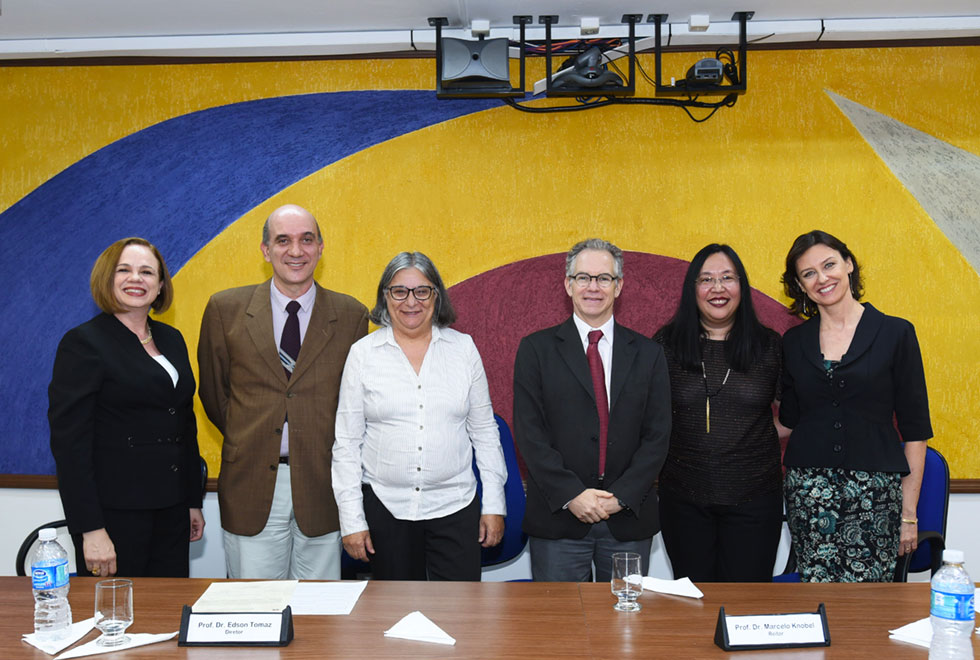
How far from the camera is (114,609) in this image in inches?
70.6

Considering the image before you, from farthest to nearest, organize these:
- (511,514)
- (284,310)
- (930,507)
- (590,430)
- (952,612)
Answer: (511,514) < (930,507) < (284,310) < (590,430) < (952,612)

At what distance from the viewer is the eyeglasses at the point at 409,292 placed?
2686mm

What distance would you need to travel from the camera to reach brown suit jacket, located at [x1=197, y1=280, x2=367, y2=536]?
9.09 ft

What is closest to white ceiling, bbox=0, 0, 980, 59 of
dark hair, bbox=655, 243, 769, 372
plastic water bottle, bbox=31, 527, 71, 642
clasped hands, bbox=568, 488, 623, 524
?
dark hair, bbox=655, 243, 769, 372

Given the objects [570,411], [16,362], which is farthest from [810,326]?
[16,362]

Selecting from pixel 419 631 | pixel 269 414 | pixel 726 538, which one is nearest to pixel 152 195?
pixel 269 414

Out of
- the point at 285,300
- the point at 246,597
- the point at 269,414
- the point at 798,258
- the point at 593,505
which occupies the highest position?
the point at 798,258

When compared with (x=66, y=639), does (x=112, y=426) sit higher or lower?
higher

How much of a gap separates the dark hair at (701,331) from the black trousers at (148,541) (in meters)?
1.96

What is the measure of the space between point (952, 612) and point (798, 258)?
5.06 feet

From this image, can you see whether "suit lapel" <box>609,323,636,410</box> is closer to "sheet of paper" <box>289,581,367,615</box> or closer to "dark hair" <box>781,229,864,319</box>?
"dark hair" <box>781,229,864,319</box>

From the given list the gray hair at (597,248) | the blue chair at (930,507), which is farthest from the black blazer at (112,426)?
the blue chair at (930,507)

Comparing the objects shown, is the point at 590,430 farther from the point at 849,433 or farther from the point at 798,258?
the point at 798,258

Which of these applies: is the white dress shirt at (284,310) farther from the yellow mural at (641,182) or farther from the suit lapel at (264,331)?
the yellow mural at (641,182)
